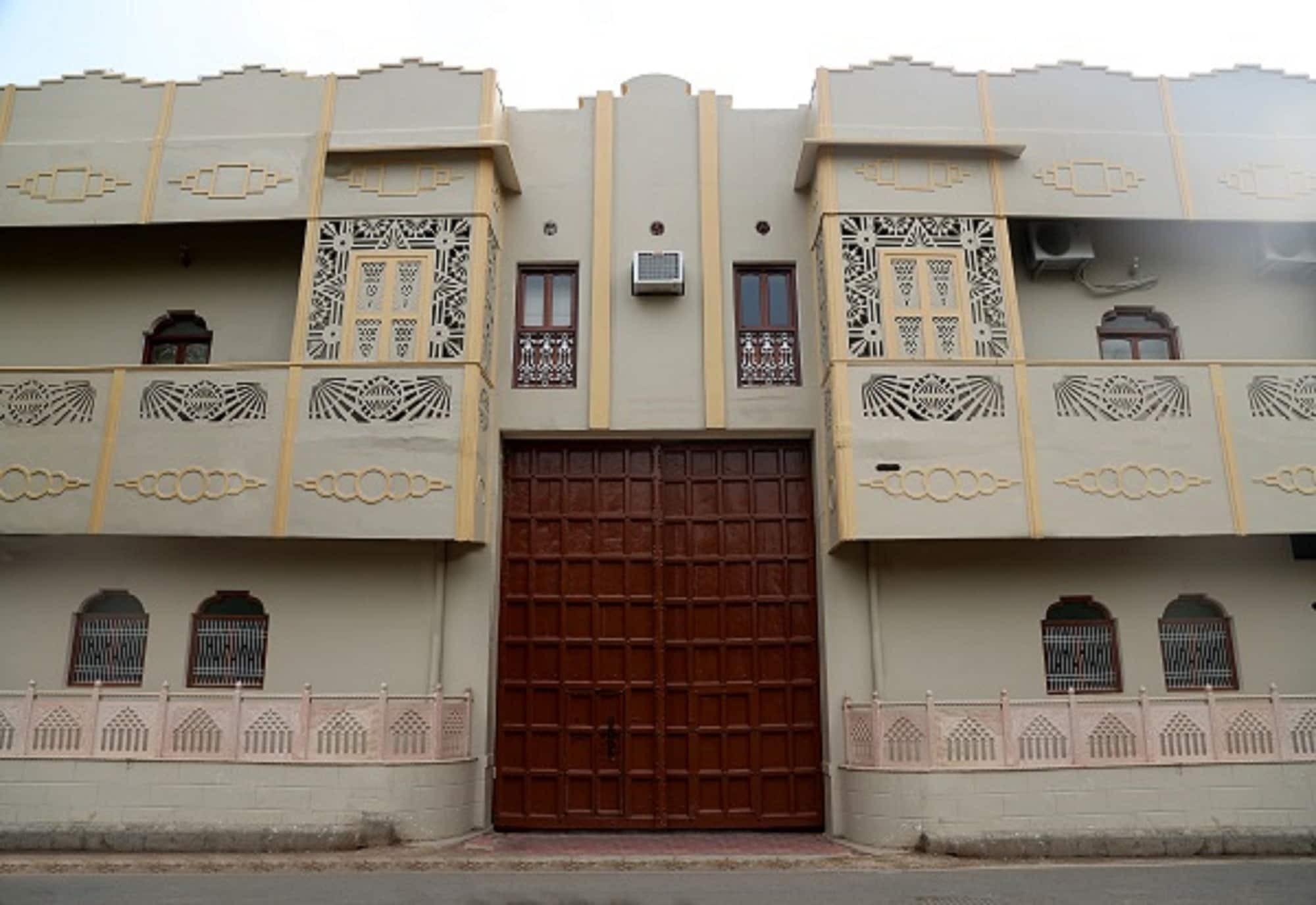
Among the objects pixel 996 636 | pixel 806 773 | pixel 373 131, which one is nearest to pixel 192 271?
pixel 373 131

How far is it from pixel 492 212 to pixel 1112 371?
6722mm

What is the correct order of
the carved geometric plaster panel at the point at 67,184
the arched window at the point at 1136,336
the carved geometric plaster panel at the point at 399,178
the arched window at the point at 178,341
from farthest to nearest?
the arched window at the point at 178,341
the arched window at the point at 1136,336
the carved geometric plaster panel at the point at 67,184
the carved geometric plaster panel at the point at 399,178

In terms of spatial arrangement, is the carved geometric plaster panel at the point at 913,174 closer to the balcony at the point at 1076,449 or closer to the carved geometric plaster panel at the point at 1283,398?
the balcony at the point at 1076,449

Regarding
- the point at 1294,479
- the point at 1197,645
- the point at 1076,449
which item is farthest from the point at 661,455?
the point at 1294,479

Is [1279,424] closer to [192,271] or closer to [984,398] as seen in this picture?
[984,398]

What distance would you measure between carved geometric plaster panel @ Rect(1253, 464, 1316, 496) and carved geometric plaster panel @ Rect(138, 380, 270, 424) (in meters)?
10.0

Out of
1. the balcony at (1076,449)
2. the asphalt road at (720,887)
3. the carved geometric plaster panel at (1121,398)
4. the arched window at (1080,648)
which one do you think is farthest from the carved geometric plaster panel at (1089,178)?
the asphalt road at (720,887)

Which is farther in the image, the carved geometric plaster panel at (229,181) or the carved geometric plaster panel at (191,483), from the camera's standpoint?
the carved geometric plaster panel at (229,181)

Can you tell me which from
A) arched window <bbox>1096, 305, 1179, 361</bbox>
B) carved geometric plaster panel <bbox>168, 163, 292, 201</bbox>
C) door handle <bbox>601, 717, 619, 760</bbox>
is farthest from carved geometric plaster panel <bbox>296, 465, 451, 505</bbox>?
arched window <bbox>1096, 305, 1179, 361</bbox>

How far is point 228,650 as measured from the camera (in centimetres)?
1017

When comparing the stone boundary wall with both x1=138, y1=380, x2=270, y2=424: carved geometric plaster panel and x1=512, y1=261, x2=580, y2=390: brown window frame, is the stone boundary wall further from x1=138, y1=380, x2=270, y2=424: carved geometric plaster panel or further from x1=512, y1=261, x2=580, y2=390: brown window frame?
x1=512, y1=261, x2=580, y2=390: brown window frame

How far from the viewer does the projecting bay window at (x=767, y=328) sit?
1078 cm

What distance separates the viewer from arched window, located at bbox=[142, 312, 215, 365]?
11297 mm

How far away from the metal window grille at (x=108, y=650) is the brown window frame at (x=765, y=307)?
699 centimetres
